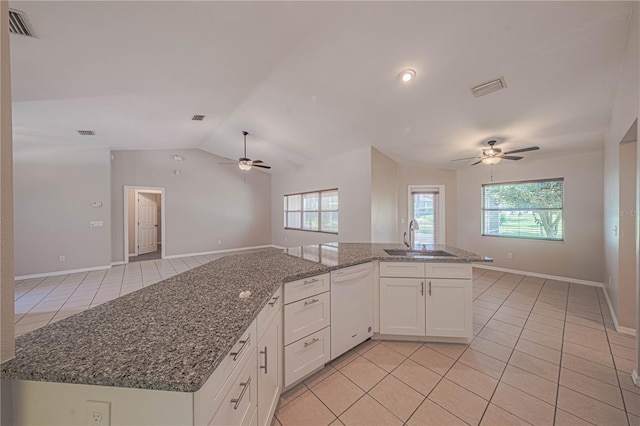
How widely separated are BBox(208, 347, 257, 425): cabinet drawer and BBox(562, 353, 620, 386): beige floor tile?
2.60 meters

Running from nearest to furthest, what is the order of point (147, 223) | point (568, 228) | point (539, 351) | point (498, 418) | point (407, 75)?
point (498, 418) < point (539, 351) < point (407, 75) < point (568, 228) < point (147, 223)

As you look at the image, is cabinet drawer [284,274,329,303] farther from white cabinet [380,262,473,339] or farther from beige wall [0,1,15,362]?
beige wall [0,1,15,362]

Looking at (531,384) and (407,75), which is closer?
(531,384)

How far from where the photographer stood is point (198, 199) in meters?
7.04

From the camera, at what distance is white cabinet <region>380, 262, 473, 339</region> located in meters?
2.26

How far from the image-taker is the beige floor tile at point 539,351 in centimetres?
213

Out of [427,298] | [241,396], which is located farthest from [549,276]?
[241,396]

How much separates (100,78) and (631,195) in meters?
5.96

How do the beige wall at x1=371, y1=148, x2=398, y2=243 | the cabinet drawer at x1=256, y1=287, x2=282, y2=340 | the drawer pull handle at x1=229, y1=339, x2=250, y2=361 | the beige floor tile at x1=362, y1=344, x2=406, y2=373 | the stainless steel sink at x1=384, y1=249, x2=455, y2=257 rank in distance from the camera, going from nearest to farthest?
1. the drawer pull handle at x1=229, y1=339, x2=250, y2=361
2. the cabinet drawer at x1=256, y1=287, x2=282, y2=340
3. the beige floor tile at x1=362, y1=344, x2=406, y2=373
4. the stainless steel sink at x1=384, y1=249, x2=455, y2=257
5. the beige wall at x1=371, y1=148, x2=398, y2=243

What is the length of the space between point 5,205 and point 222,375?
0.90 metres

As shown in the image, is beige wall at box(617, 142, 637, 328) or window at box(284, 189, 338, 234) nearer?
beige wall at box(617, 142, 637, 328)

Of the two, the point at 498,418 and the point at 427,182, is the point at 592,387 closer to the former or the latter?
the point at 498,418

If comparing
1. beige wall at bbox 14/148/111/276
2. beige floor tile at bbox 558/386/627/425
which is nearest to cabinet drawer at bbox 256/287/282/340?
beige floor tile at bbox 558/386/627/425

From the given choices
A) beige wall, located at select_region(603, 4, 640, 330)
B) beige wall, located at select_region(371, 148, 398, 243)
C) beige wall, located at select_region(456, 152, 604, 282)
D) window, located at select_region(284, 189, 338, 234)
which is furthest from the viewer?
window, located at select_region(284, 189, 338, 234)
